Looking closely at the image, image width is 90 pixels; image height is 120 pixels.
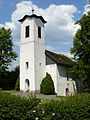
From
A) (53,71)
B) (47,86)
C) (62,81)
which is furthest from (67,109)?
(62,81)

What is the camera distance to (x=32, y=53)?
3844 centimetres

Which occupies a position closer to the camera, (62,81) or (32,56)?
(32,56)

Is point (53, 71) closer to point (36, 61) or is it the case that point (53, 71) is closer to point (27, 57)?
point (36, 61)

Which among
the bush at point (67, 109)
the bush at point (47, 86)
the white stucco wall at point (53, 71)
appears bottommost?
the bush at point (67, 109)

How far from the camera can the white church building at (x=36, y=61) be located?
3822cm

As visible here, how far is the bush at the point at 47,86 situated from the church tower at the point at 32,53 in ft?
4.19

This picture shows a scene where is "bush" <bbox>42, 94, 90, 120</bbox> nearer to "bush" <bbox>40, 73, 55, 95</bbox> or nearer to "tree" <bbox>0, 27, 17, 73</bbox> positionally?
"bush" <bbox>40, 73, 55, 95</bbox>

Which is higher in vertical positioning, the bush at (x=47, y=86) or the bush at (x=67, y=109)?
the bush at (x=47, y=86)

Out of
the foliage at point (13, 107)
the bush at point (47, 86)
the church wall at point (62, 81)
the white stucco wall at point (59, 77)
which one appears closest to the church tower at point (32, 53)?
the bush at point (47, 86)

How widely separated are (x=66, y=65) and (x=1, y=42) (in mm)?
13344

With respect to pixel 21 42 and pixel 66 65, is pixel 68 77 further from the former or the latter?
pixel 21 42

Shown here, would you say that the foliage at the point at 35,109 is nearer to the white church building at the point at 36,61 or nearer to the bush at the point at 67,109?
the bush at the point at 67,109

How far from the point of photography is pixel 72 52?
1396 inches

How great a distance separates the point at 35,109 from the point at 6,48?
3445cm
